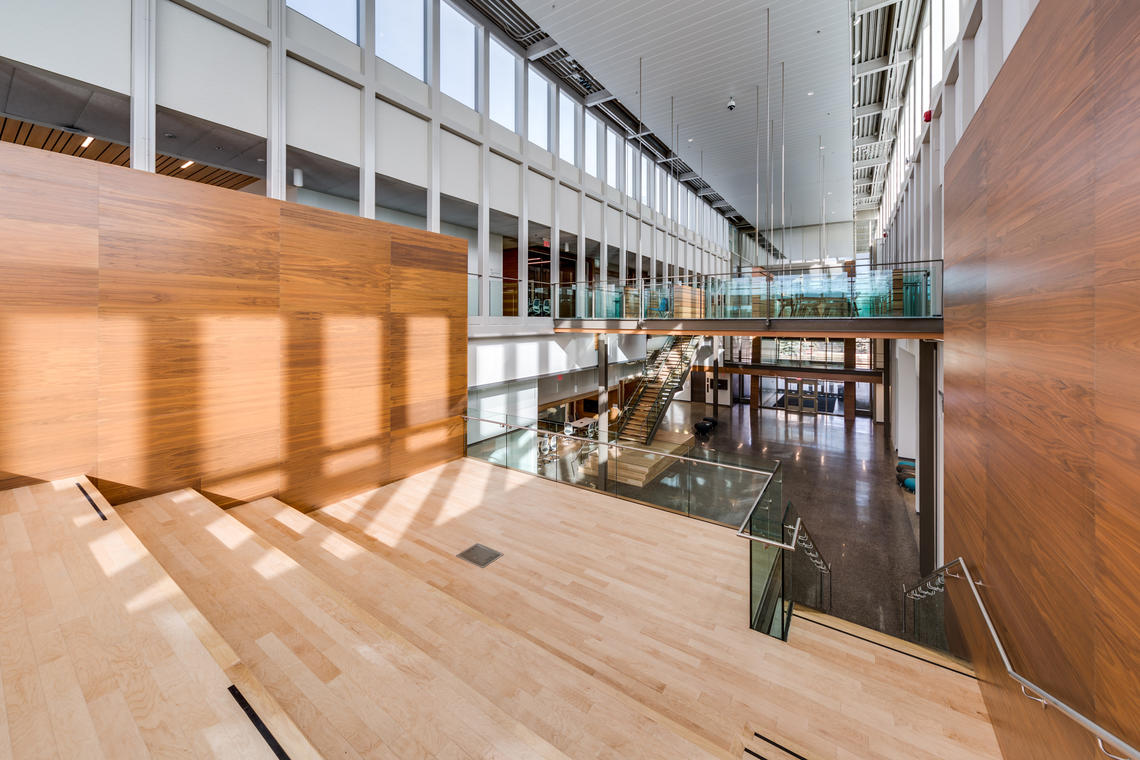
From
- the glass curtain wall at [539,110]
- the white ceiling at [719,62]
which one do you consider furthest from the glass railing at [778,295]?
the white ceiling at [719,62]

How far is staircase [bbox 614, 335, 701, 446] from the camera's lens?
14867mm

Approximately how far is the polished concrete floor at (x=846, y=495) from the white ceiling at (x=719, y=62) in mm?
8571

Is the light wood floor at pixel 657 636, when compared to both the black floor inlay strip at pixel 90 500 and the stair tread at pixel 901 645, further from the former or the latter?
the black floor inlay strip at pixel 90 500

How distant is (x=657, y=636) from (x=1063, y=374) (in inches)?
118

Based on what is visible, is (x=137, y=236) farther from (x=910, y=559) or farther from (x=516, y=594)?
(x=910, y=559)

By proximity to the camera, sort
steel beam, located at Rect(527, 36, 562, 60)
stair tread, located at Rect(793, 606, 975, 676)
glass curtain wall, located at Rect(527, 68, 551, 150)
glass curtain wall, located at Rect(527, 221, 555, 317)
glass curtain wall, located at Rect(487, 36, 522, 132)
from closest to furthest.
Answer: stair tread, located at Rect(793, 606, 975, 676) < glass curtain wall, located at Rect(487, 36, 522, 132) < steel beam, located at Rect(527, 36, 562, 60) < glass curtain wall, located at Rect(527, 221, 555, 317) < glass curtain wall, located at Rect(527, 68, 551, 150)

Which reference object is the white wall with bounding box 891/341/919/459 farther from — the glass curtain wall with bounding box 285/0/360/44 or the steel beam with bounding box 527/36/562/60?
the glass curtain wall with bounding box 285/0/360/44

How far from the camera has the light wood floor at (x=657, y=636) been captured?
9.14 ft

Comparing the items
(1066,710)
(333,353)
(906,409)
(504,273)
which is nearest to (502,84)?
(504,273)

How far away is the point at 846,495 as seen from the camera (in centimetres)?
1287

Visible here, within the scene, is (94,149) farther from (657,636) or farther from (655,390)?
(655,390)

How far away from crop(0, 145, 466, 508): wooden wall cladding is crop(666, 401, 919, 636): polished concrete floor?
5.38 meters

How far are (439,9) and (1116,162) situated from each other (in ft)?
38.1

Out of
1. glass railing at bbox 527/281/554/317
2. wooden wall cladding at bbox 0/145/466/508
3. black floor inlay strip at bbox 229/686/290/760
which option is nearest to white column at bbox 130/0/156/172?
wooden wall cladding at bbox 0/145/466/508
